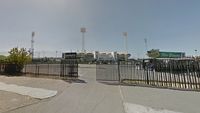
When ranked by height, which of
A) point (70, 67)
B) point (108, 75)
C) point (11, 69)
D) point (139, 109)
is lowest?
point (139, 109)

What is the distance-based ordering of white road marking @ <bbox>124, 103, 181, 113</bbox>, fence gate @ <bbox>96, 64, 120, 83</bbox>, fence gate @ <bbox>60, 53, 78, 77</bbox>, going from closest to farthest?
white road marking @ <bbox>124, 103, 181, 113</bbox> < fence gate @ <bbox>96, 64, 120, 83</bbox> < fence gate @ <bbox>60, 53, 78, 77</bbox>

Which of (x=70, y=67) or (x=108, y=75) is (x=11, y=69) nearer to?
(x=70, y=67)

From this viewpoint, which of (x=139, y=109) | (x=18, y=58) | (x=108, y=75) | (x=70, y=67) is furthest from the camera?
(x=18, y=58)

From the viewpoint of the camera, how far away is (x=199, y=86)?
11562mm

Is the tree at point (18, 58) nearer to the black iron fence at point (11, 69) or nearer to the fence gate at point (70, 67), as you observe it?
the black iron fence at point (11, 69)

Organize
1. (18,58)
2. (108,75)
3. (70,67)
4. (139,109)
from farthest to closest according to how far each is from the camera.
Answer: (18,58), (108,75), (70,67), (139,109)

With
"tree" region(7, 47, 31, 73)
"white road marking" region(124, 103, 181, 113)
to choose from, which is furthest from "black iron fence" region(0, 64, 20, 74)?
"white road marking" region(124, 103, 181, 113)

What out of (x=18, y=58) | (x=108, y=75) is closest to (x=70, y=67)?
(x=108, y=75)

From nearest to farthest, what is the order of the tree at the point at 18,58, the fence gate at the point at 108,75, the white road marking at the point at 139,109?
the white road marking at the point at 139,109 → the fence gate at the point at 108,75 → the tree at the point at 18,58

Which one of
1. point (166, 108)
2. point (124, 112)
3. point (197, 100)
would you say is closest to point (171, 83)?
point (197, 100)

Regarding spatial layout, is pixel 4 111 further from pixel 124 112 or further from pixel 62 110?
pixel 124 112

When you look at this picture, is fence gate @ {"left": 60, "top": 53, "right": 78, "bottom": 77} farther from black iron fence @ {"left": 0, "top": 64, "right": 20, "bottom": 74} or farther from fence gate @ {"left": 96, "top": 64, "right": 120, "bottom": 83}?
black iron fence @ {"left": 0, "top": 64, "right": 20, "bottom": 74}

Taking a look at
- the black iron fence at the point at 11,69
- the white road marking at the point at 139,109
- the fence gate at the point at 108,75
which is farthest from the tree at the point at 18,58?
the white road marking at the point at 139,109

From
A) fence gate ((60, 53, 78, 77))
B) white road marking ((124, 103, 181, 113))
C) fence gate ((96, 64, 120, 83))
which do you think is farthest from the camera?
fence gate ((60, 53, 78, 77))
